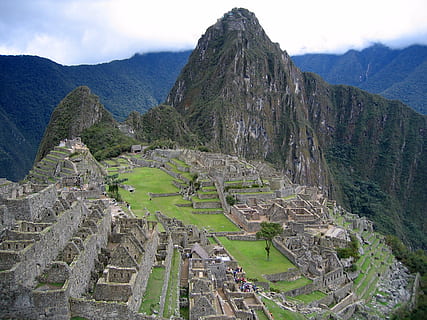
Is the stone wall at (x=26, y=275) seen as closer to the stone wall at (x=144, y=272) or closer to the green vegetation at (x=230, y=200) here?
the stone wall at (x=144, y=272)

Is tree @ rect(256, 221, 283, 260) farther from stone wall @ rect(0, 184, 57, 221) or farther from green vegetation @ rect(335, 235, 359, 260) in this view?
stone wall @ rect(0, 184, 57, 221)

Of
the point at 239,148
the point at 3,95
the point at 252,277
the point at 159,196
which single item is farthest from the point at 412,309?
the point at 239,148

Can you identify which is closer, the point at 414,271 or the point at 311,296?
the point at 311,296

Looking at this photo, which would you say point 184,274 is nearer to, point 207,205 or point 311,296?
point 311,296

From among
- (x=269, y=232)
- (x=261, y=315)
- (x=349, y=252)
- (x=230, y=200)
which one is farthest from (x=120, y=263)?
(x=230, y=200)

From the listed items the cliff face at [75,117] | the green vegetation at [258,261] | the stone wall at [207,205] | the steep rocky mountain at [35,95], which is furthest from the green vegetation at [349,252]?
the cliff face at [75,117]

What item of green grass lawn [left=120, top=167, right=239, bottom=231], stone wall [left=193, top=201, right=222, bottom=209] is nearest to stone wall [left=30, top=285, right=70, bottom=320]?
green grass lawn [left=120, top=167, right=239, bottom=231]
